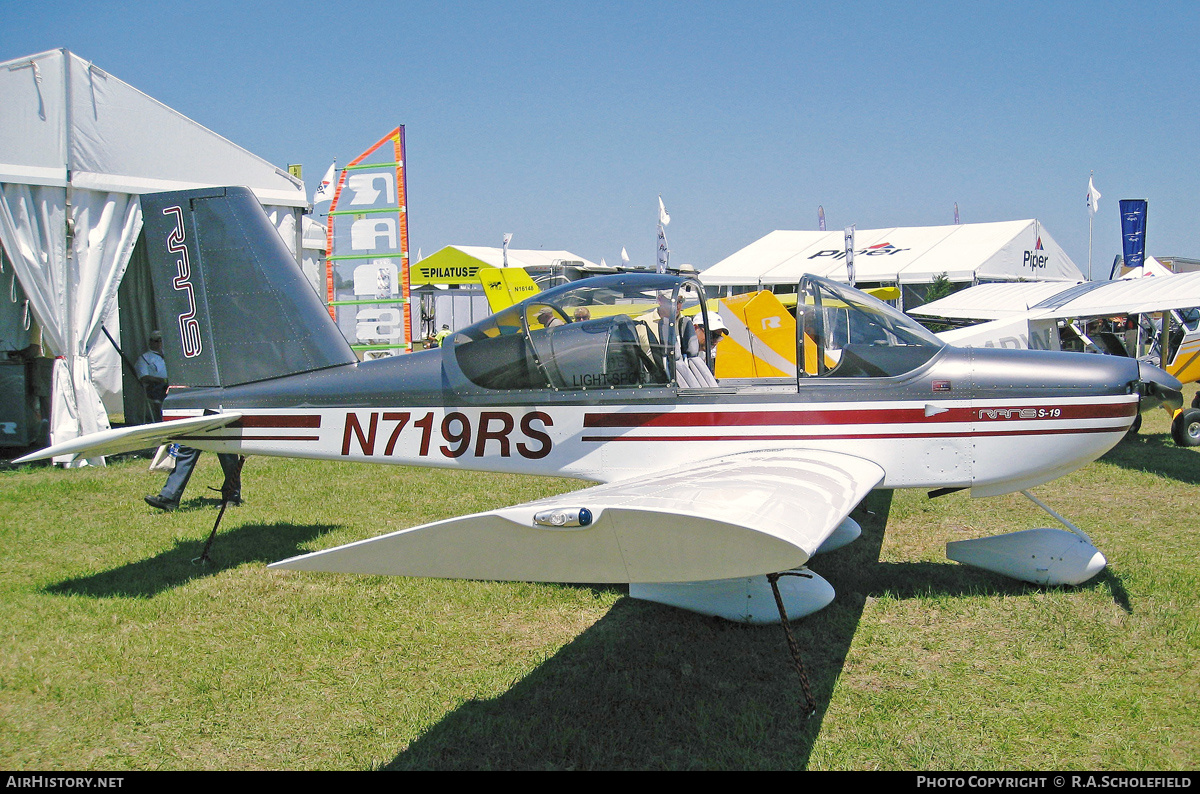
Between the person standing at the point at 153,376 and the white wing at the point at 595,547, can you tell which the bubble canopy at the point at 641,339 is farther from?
the person standing at the point at 153,376

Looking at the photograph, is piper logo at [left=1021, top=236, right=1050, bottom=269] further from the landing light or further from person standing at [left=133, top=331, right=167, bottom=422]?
the landing light

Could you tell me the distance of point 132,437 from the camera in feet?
14.7

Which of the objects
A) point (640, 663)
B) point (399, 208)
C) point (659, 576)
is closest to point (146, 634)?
point (640, 663)

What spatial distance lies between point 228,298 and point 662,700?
13.1 ft

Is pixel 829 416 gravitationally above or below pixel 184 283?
below

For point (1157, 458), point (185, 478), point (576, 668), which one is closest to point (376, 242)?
point (185, 478)

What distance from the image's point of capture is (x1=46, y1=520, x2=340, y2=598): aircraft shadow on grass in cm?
507

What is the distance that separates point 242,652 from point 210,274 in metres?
2.66

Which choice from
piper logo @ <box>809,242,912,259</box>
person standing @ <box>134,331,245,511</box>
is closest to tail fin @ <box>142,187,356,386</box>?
person standing @ <box>134,331,245,511</box>

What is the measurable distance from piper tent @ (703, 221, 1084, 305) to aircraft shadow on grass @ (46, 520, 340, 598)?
66.6 ft

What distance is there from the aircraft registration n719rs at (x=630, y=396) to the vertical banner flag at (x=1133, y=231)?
20985 mm

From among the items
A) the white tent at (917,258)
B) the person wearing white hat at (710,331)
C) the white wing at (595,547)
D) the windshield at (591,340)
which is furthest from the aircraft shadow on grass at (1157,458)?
the white tent at (917,258)

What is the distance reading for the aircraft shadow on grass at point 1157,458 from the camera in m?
8.12

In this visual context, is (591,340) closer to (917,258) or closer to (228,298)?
(228,298)
